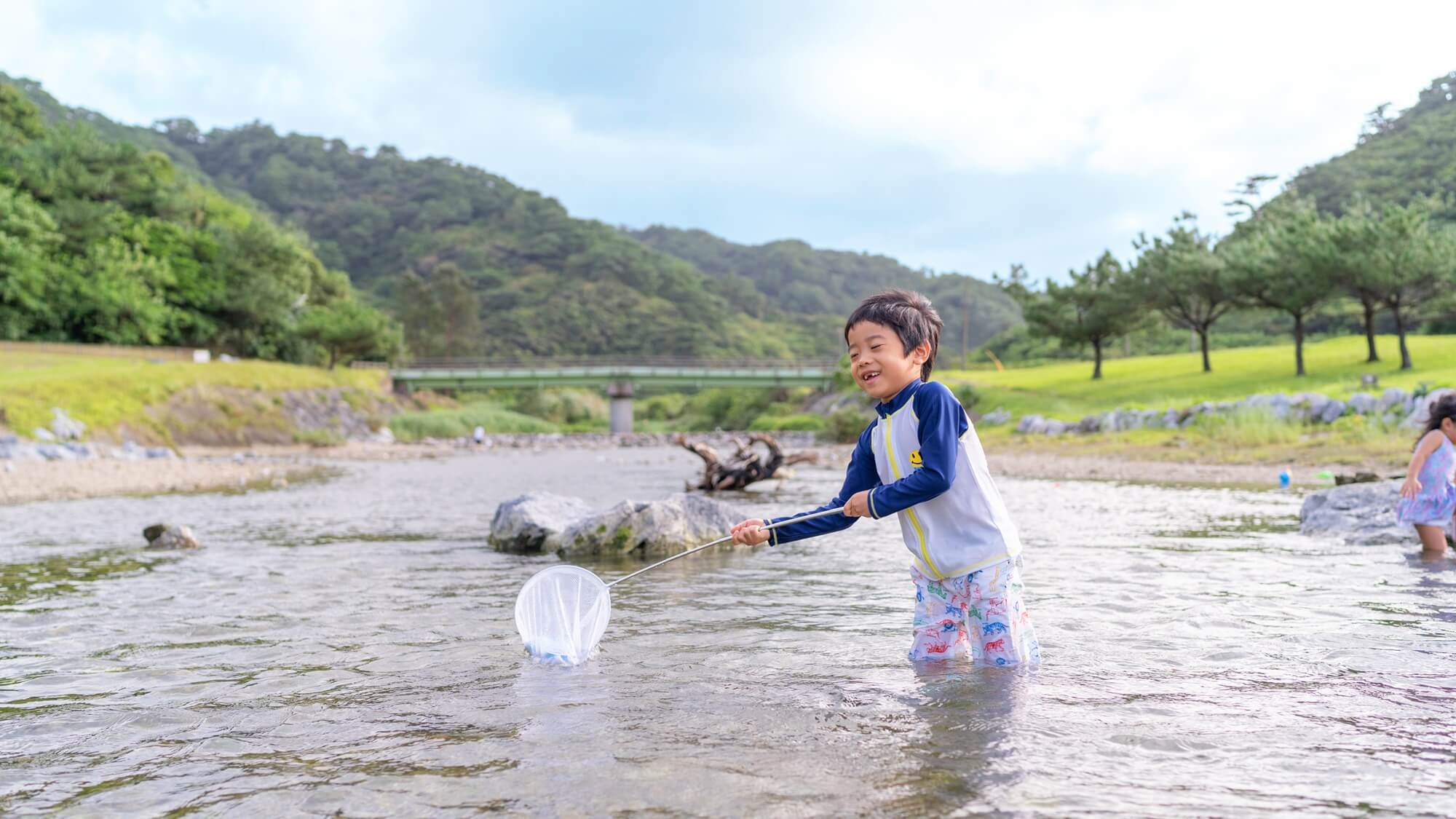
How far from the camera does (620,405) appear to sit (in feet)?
229

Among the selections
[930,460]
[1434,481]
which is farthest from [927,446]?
[1434,481]

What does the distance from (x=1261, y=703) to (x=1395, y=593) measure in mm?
3444

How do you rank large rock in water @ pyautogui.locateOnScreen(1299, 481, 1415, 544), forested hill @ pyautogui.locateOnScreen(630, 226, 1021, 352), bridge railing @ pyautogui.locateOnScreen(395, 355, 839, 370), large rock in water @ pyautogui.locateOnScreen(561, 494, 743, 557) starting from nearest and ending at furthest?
large rock in water @ pyautogui.locateOnScreen(1299, 481, 1415, 544) < large rock in water @ pyautogui.locateOnScreen(561, 494, 743, 557) < bridge railing @ pyautogui.locateOnScreen(395, 355, 839, 370) < forested hill @ pyautogui.locateOnScreen(630, 226, 1021, 352)

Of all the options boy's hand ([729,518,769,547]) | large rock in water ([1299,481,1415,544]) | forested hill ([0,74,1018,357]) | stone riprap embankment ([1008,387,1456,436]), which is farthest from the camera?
forested hill ([0,74,1018,357])

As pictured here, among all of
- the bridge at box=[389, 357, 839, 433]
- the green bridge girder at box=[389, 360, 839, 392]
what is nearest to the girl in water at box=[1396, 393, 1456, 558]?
the bridge at box=[389, 357, 839, 433]

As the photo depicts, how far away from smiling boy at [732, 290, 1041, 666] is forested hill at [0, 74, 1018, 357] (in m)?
85.9

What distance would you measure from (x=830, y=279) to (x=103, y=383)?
14521cm

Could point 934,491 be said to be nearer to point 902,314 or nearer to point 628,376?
point 902,314

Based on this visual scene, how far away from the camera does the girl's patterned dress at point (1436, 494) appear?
25.6 feet

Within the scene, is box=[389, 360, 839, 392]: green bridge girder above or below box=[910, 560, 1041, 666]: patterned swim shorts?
above

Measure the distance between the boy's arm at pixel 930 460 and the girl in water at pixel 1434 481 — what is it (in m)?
5.98

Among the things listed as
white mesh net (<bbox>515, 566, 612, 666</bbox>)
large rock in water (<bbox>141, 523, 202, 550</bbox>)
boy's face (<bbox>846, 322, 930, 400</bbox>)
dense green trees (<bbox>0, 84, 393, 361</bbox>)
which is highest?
dense green trees (<bbox>0, 84, 393, 361</bbox>)

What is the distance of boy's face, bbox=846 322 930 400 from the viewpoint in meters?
4.23

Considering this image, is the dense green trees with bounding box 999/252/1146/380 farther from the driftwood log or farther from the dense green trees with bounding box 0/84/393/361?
the dense green trees with bounding box 0/84/393/361
